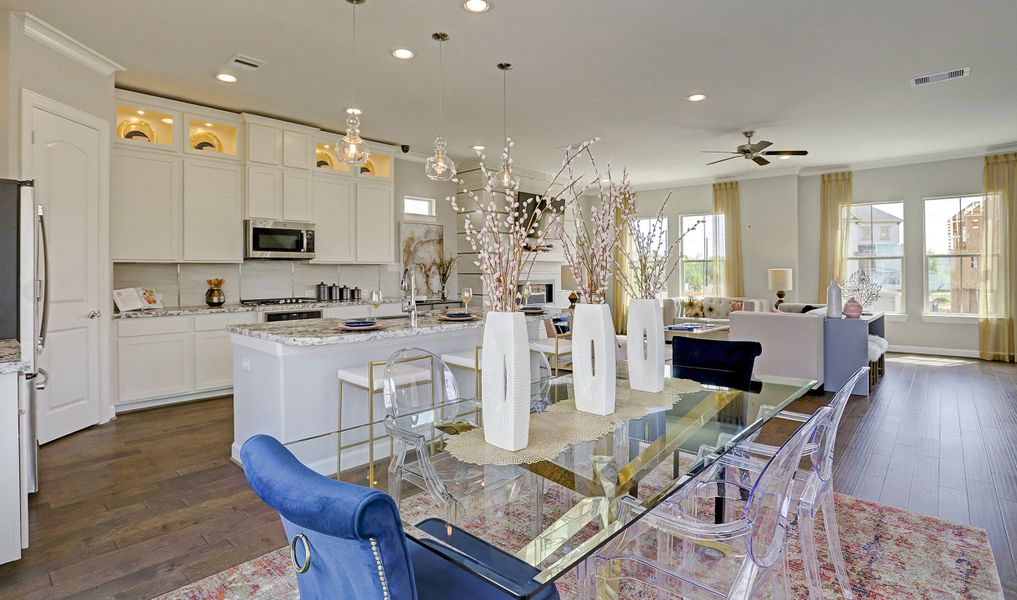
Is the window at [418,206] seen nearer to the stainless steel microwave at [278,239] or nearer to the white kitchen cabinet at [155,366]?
the stainless steel microwave at [278,239]

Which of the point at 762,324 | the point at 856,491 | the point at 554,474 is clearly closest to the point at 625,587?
the point at 554,474

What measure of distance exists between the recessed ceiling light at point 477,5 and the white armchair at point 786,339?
3.83 meters

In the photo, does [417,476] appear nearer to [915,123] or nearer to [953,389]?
[953,389]

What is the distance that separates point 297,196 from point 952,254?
8801mm

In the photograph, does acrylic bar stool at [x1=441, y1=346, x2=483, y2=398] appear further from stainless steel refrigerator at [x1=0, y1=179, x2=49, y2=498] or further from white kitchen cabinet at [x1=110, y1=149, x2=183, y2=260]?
white kitchen cabinet at [x1=110, y1=149, x2=183, y2=260]

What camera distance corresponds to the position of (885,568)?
7.12 feet

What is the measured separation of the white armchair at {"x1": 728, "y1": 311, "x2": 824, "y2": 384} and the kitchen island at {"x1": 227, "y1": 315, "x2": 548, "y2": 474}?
11.3ft

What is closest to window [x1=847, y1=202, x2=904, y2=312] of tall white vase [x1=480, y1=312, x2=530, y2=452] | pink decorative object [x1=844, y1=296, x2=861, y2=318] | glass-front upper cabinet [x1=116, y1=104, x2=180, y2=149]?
pink decorative object [x1=844, y1=296, x2=861, y2=318]

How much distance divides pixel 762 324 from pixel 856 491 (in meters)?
→ 2.82

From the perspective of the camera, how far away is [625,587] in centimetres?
208

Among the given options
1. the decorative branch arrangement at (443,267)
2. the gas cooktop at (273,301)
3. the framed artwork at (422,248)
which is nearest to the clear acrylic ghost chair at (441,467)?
the gas cooktop at (273,301)

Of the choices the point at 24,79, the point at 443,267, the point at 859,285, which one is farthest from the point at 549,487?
the point at 859,285

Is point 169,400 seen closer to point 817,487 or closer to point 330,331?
point 330,331

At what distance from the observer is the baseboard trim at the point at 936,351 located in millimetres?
7382
